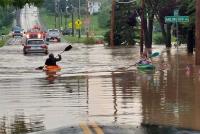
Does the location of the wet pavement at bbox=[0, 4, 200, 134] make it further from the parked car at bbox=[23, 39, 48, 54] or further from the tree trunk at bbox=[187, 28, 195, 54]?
the parked car at bbox=[23, 39, 48, 54]

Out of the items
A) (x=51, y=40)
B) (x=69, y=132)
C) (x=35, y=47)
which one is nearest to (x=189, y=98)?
(x=69, y=132)

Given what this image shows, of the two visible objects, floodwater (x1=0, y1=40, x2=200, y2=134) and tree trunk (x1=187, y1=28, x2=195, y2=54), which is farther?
tree trunk (x1=187, y1=28, x2=195, y2=54)

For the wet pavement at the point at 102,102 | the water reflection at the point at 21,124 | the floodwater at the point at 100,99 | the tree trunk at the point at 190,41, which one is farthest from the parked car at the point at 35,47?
the water reflection at the point at 21,124

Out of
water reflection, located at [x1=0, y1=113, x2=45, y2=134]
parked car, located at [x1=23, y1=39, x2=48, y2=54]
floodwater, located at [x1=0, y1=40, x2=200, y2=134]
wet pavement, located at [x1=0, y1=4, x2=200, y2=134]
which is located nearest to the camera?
wet pavement, located at [x1=0, y1=4, x2=200, y2=134]

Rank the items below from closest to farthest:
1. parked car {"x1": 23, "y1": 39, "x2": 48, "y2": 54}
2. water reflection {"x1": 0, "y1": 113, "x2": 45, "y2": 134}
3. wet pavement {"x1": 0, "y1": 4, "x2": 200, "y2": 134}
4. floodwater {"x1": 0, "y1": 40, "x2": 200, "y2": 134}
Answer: wet pavement {"x1": 0, "y1": 4, "x2": 200, "y2": 134}
water reflection {"x1": 0, "y1": 113, "x2": 45, "y2": 134}
floodwater {"x1": 0, "y1": 40, "x2": 200, "y2": 134}
parked car {"x1": 23, "y1": 39, "x2": 48, "y2": 54}

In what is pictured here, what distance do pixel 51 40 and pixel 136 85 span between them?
222 ft

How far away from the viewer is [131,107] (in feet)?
53.2

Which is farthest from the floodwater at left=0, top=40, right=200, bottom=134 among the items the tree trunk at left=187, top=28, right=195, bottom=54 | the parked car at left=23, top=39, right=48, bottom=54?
the parked car at left=23, top=39, right=48, bottom=54

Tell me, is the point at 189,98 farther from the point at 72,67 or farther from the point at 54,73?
the point at 72,67

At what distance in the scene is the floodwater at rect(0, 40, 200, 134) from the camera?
1384 cm

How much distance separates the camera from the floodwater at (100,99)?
13.8 m

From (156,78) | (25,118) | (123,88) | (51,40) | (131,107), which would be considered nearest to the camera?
(25,118)

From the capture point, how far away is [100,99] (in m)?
Answer: 18.2

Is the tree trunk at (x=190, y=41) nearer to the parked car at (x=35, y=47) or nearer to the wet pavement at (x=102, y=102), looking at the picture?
the parked car at (x=35, y=47)
